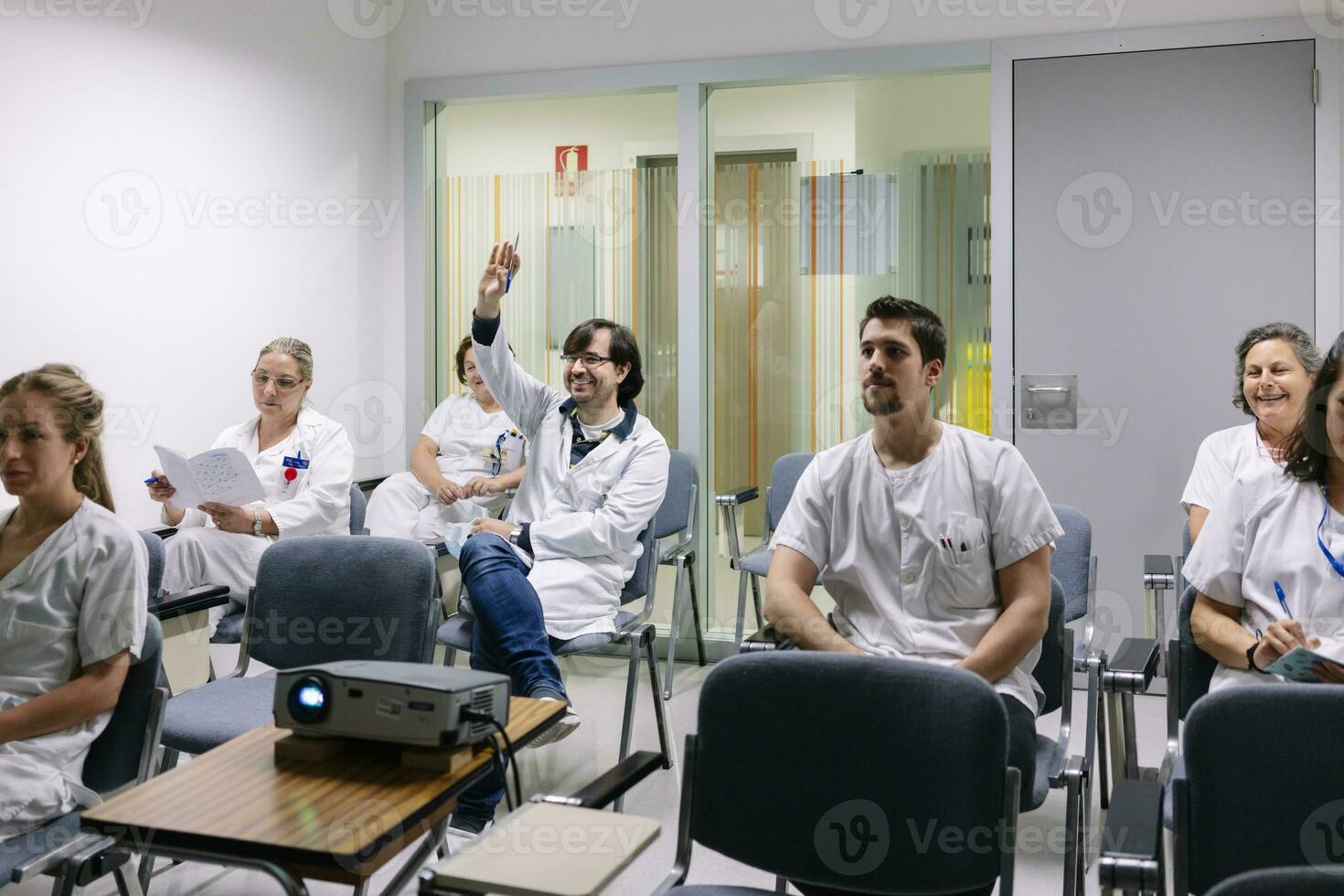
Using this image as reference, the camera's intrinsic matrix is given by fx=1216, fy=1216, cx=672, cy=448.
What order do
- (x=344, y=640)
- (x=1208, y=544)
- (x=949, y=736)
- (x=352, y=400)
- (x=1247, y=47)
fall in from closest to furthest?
(x=949, y=736) → (x=1208, y=544) → (x=344, y=640) → (x=1247, y=47) → (x=352, y=400)

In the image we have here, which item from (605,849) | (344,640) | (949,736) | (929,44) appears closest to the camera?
(605,849)

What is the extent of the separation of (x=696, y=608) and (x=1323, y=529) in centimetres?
273

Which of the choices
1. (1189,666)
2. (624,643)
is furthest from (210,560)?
(1189,666)

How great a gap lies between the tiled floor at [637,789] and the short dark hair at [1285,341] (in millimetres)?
1141

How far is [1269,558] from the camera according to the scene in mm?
2375

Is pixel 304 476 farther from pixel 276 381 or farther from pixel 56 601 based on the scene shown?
pixel 56 601

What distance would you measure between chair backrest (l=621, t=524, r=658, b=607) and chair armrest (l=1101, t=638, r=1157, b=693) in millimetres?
1692

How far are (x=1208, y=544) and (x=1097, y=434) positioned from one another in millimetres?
2068

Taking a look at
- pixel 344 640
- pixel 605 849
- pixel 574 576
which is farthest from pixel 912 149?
pixel 605 849

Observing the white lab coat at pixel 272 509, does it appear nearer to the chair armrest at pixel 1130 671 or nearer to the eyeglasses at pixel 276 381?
the eyeglasses at pixel 276 381

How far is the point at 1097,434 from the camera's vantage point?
14.6 feet

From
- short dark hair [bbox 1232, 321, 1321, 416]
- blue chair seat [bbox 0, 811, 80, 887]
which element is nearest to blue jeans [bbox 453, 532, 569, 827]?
blue chair seat [bbox 0, 811, 80, 887]

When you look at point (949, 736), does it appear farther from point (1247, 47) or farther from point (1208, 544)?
point (1247, 47)

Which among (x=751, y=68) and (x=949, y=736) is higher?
(x=751, y=68)
